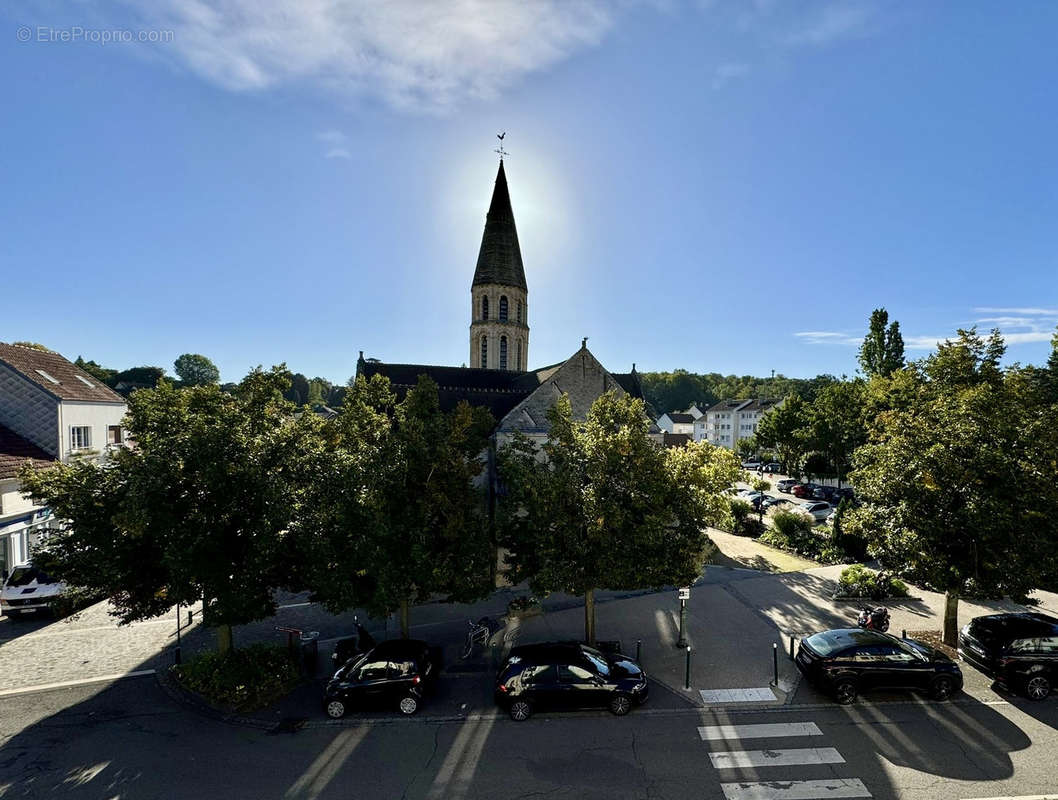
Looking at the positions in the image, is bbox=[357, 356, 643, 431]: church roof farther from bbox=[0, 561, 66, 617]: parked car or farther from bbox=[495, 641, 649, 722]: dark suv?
bbox=[495, 641, 649, 722]: dark suv

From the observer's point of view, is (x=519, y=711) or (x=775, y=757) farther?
(x=519, y=711)

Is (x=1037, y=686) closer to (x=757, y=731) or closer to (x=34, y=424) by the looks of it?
(x=757, y=731)

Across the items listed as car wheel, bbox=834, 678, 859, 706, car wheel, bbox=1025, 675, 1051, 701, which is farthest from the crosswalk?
car wheel, bbox=1025, 675, 1051, 701

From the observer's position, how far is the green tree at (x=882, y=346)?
38438 mm

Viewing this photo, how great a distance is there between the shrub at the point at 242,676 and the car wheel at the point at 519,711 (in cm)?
598

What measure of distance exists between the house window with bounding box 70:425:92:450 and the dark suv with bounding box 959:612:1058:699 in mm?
35935

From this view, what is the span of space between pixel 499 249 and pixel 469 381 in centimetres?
1271

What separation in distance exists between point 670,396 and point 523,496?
13179cm

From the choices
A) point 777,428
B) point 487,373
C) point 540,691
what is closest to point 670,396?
point 777,428

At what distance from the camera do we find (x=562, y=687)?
1121 cm

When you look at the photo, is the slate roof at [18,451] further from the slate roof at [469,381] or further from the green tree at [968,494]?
the green tree at [968,494]

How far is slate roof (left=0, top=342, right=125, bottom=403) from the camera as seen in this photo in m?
23.8

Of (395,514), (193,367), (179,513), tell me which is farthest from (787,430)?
(193,367)

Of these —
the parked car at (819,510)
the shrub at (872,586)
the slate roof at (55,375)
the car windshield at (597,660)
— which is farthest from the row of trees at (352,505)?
the parked car at (819,510)
